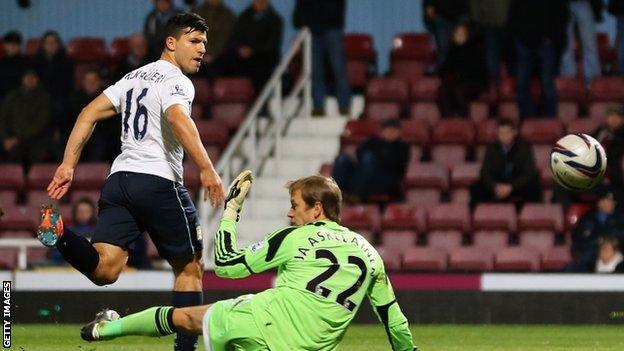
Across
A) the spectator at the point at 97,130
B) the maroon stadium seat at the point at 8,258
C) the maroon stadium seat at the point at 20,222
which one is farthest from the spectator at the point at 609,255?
the maroon stadium seat at the point at 20,222

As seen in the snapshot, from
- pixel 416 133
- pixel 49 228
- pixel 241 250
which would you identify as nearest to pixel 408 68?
pixel 416 133

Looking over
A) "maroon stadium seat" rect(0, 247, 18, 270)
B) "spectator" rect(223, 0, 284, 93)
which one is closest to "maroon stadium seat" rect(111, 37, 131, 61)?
"spectator" rect(223, 0, 284, 93)

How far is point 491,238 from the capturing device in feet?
48.9

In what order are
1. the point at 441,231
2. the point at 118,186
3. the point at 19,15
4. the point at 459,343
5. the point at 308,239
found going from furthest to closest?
the point at 19,15, the point at 441,231, the point at 459,343, the point at 118,186, the point at 308,239

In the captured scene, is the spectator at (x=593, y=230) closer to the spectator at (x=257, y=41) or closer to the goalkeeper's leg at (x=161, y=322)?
the spectator at (x=257, y=41)

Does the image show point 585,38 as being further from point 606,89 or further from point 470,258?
point 470,258

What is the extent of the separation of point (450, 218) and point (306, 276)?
8.29 m

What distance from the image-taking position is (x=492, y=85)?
16688 mm

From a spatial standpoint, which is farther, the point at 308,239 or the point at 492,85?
the point at 492,85

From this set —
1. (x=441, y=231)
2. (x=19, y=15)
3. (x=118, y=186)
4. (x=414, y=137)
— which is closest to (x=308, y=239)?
(x=118, y=186)

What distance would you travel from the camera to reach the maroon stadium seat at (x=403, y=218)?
595 inches

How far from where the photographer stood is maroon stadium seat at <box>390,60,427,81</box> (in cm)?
1745

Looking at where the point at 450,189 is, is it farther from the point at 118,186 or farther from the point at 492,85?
the point at 118,186

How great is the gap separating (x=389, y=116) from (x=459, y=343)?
6.09 meters
